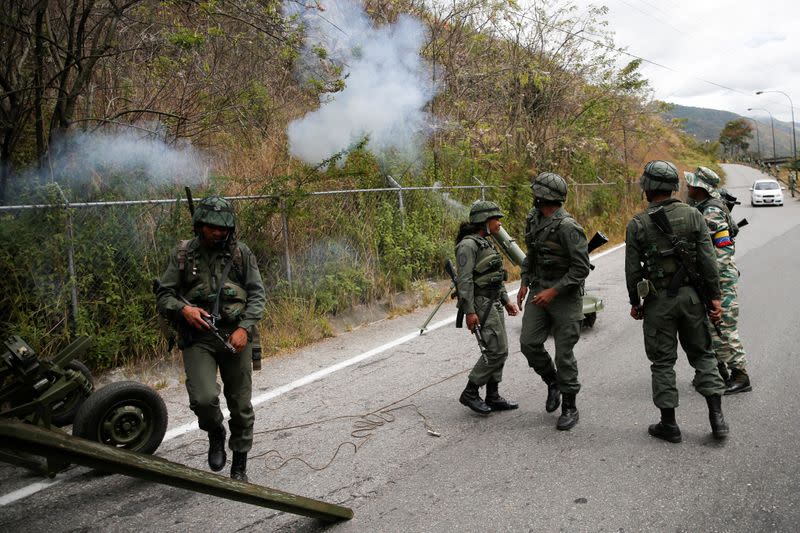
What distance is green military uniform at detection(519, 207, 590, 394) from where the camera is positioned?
4703 mm

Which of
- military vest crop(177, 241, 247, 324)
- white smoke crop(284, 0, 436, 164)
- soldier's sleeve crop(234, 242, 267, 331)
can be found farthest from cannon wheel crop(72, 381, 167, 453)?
white smoke crop(284, 0, 436, 164)

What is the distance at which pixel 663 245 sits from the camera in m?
4.45

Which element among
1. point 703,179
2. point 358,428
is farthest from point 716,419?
point 358,428

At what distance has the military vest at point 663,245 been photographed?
4391 mm

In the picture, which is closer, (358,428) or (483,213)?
(358,428)

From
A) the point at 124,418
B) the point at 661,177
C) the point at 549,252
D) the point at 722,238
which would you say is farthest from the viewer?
the point at 722,238

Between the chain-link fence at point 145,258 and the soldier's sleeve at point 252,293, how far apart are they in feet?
9.62

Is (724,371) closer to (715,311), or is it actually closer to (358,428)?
(715,311)

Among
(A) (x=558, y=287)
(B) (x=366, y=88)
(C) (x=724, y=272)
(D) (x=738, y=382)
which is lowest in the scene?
(D) (x=738, y=382)

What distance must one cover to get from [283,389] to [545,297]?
2.70 m

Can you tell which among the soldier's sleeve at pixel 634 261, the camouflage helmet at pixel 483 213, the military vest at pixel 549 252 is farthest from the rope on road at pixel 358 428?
the soldier's sleeve at pixel 634 261

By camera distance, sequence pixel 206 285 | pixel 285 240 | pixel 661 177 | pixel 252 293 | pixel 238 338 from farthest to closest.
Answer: pixel 285 240, pixel 661 177, pixel 252 293, pixel 206 285, pixel 238 338

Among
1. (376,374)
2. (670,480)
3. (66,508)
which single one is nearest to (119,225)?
(376,374)

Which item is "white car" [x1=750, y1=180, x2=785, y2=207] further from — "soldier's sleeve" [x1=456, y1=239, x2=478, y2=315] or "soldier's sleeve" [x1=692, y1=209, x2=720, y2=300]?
"soldier's sleeve" [x1=456, y1=239, x2=478, y2=315]
